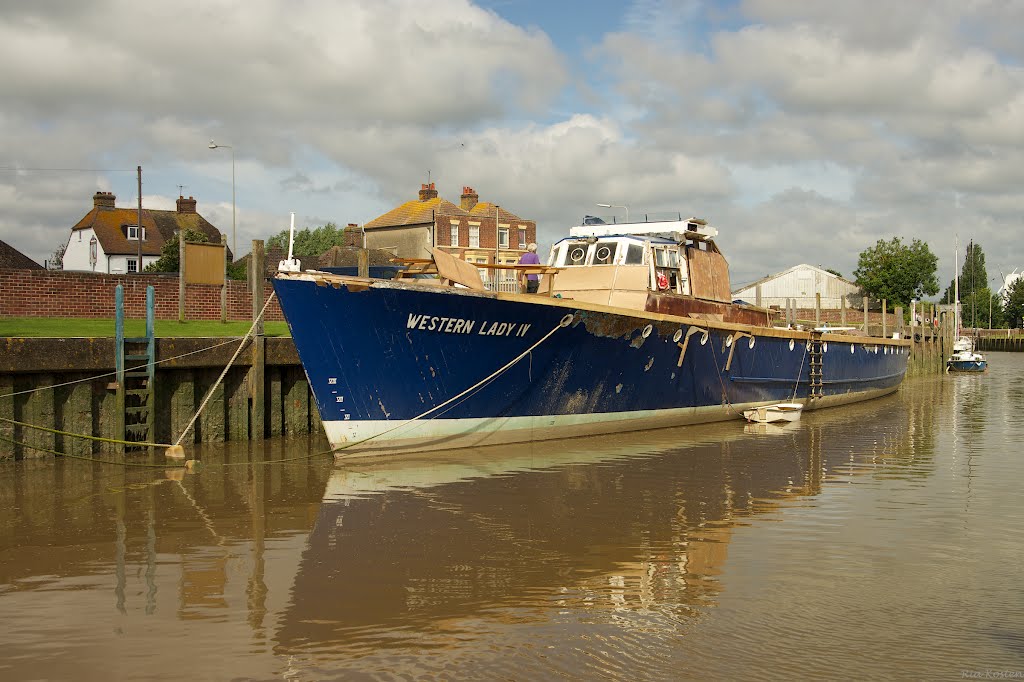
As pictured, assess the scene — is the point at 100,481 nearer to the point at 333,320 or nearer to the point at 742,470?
the point at 333,320

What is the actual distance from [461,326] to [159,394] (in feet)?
14.7

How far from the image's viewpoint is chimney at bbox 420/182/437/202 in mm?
62844

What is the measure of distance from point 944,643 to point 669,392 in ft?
33.7

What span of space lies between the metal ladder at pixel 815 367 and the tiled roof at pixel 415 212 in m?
40.9

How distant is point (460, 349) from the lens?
40.9 ft

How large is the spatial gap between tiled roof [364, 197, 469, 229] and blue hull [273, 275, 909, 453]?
44.7 metres

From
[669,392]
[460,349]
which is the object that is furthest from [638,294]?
[460,349]

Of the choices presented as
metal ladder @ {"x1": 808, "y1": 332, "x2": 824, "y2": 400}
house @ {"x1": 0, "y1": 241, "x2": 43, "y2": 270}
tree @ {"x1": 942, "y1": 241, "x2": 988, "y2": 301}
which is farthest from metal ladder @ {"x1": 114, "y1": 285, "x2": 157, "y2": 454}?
tree @ {"x1": 942, "y1": 241, "x2": 988, "y2": 301}

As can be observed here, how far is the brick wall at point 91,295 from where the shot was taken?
20500mm

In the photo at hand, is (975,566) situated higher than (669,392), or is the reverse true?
(669,392)

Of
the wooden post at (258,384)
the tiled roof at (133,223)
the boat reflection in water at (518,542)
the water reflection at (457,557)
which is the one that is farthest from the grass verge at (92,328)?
the tiled roof at (133,223)

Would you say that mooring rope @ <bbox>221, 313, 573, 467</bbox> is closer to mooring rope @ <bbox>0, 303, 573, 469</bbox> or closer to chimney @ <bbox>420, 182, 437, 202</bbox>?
mooring rope @ <bbox>0, 303, 573, 469</bbox>

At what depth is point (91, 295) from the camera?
2156 cm

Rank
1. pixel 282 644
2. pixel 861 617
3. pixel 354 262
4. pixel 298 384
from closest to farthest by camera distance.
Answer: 1. pixel 282 644
2. pixel 861 617
3. pixel 298 384
4. pixel 354 262
